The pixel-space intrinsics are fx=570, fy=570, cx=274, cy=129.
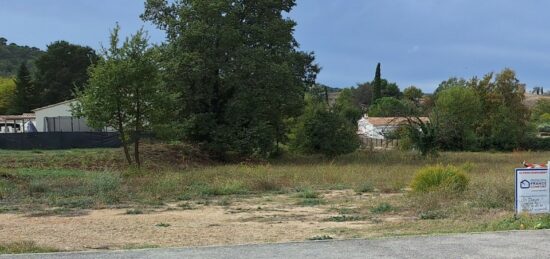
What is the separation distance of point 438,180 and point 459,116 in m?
55.4

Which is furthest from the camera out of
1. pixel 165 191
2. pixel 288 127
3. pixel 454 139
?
pixel 454 139

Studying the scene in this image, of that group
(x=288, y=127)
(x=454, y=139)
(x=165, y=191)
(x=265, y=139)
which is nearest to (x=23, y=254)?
(x=165, y=191)

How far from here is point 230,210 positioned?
14.9 m

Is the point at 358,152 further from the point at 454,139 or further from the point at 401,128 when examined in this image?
the point at 454,139

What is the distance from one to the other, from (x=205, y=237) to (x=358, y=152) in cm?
4182

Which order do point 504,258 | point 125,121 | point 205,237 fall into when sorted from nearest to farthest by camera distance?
point 504,258 < point 205,237 < point 125,121

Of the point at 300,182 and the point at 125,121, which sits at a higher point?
the point at 125,121

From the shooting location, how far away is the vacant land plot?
10.4 metres

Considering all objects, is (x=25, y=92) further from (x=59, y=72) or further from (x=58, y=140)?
(x=58, y=140)

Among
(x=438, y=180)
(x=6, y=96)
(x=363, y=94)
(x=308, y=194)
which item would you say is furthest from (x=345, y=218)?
(x=363, y=94)

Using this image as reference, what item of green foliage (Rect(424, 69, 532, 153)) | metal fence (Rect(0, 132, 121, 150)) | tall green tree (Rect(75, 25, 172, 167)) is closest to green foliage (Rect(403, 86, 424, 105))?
green foliage (Rect(424, 69, 532, 153))

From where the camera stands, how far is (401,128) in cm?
4794

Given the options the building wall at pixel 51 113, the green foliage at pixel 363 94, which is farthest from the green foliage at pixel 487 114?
the green foliage at pixel 363 94

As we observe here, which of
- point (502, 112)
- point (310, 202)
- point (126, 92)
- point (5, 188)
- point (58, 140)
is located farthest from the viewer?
point (502, 112)
